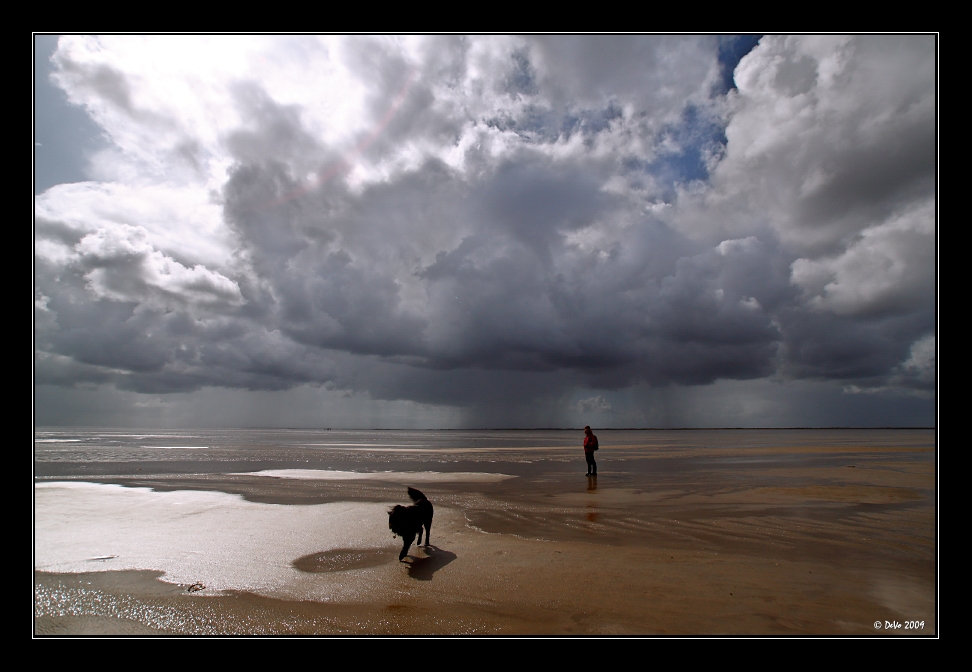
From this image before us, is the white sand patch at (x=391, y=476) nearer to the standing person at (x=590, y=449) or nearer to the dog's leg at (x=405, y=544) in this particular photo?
the standing person at (x=590, y=449)

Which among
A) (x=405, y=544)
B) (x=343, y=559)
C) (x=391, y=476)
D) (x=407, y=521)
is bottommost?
(x=391, y=476)

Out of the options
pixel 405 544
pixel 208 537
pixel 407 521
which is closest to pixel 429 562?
pixel 405 544

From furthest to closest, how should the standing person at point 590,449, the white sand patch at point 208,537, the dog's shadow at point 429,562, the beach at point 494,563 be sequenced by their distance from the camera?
the standing person at point 590,449
the dog's shadow at point 429,562
the white sand patch at point 208,537
the beach at point 494,563

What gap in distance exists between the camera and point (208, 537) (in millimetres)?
8031

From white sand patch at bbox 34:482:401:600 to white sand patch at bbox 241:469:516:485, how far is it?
5119 millimetres

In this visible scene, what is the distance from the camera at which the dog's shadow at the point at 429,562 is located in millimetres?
6027

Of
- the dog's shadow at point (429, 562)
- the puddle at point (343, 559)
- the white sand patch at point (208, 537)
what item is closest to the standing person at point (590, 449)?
the white sand patch at point (208, 537)

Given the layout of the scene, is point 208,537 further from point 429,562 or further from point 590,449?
point 590,449

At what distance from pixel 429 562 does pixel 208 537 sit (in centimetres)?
466

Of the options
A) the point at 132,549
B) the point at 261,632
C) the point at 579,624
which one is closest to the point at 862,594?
the point at 579,624

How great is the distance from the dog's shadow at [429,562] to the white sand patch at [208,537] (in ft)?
2.34

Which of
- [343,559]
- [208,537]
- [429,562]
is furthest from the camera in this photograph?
[208,537]

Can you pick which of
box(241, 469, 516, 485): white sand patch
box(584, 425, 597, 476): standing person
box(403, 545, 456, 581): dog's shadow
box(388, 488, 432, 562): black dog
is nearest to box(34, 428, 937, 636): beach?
box(403, 545, 456, 581): dog's shadow

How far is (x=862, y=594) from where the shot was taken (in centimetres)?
543
